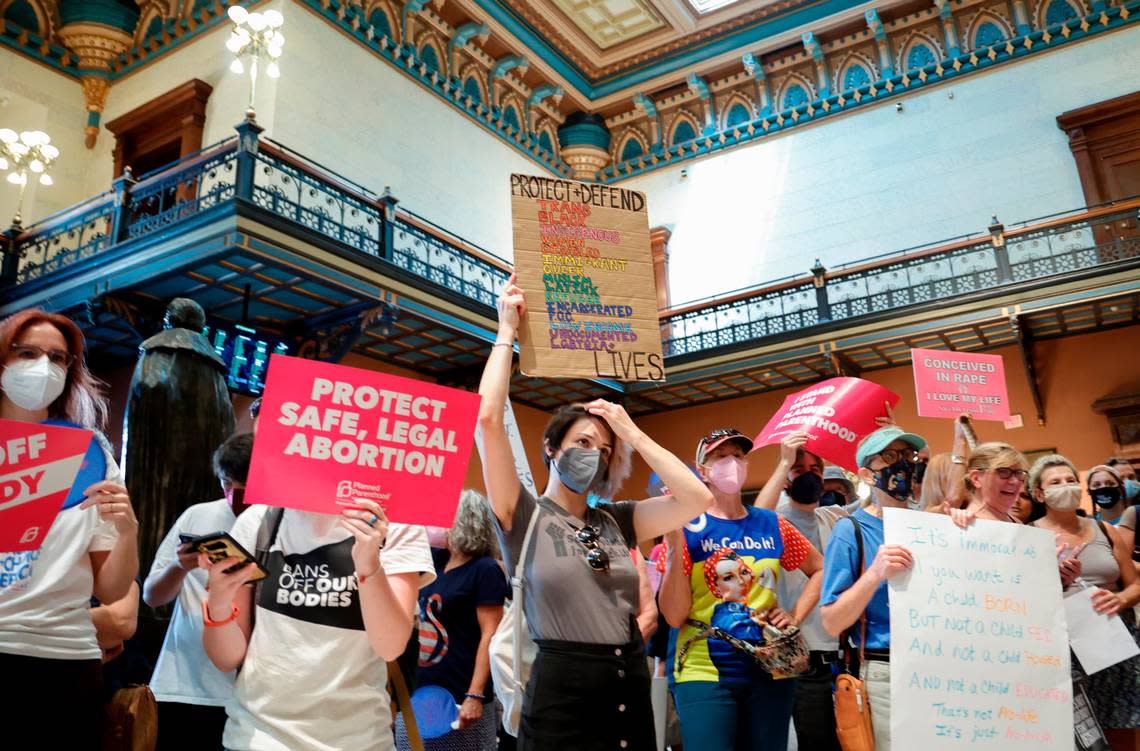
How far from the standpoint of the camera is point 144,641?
3.60 meters

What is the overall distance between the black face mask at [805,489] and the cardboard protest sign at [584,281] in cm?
159

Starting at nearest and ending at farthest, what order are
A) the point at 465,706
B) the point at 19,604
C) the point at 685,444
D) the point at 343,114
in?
the point at 19,604 → the point at 465,706 → the point at 343,114 → the point at 685,444

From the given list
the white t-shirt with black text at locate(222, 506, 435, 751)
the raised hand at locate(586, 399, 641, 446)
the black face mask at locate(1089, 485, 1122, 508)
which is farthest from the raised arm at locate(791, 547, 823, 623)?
the black face mask at locate(1089, 485, 1122, 508)

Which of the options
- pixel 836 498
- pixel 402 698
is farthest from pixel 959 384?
pixel 402 698

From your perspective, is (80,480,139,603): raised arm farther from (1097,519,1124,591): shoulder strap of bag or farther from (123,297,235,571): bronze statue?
(1097,519,1124,591): shoulder strap of bag

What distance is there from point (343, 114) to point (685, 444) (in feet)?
27.9

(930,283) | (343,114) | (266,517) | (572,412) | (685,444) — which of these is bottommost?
(266,517)

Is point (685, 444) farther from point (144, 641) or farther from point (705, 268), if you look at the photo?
point (144, 641)

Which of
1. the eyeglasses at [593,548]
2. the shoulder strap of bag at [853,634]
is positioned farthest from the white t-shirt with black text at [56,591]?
the shoulder strap of bag at [853,634]

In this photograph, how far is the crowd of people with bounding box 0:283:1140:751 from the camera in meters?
2.11

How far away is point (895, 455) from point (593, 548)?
1.35m

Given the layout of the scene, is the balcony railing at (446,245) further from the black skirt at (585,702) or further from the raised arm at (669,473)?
the black skirt at (585,702)

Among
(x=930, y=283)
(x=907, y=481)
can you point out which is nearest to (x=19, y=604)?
(x=907, y=481)

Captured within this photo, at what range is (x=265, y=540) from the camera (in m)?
2.24
